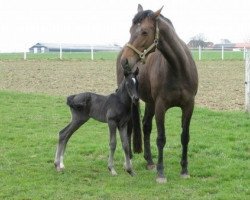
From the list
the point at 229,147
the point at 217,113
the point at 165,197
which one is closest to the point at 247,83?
the point at 217,113

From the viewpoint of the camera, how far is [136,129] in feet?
28.3

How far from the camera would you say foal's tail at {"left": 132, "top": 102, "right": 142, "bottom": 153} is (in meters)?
8.48

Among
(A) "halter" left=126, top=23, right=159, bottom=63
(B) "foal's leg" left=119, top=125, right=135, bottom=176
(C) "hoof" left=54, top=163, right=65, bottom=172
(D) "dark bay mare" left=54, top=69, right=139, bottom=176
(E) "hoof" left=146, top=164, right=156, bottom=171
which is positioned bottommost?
(E) "hoof" left=146, top=164, right=156, bottom=171

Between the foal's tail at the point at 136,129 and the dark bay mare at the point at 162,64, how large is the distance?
0.67 m

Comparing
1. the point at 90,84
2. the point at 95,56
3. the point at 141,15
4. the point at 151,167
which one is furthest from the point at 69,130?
the point at 95,56

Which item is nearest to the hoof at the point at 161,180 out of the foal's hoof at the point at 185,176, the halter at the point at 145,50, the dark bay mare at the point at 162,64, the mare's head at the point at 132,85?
the dark bay mare at the point at 162,64

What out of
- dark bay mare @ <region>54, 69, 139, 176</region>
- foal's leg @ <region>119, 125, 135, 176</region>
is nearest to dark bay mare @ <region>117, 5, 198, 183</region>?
dark bay mare @ <region>54, 69, 139, 176</region>

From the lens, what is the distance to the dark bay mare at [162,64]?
660cm

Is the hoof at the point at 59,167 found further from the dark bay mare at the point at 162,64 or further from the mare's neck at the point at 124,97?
the dark bay mare at the point at 162,64

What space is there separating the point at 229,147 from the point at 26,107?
7.68m

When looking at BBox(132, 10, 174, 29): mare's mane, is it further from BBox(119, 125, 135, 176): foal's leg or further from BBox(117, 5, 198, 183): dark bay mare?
BBox(119, 125, 135, 176): foal's leg

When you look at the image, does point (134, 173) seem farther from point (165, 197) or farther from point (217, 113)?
point (217, 113)

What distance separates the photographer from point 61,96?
17.4 meters

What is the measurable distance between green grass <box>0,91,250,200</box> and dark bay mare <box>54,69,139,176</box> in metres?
0.35
